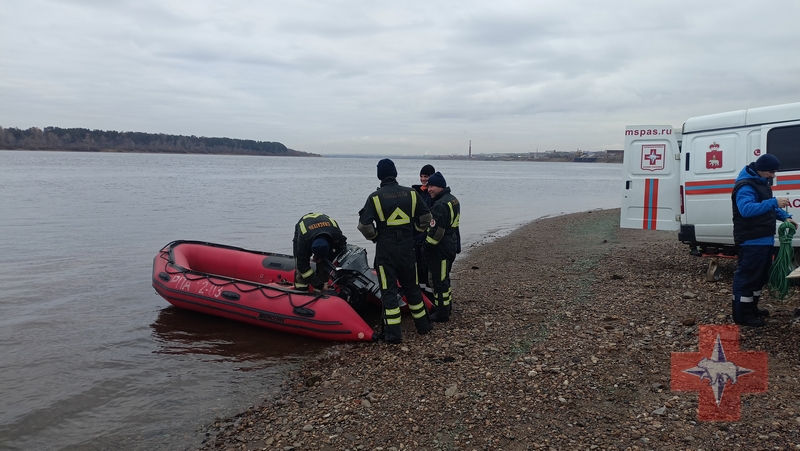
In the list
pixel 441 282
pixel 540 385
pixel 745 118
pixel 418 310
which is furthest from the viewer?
pixel 745 118

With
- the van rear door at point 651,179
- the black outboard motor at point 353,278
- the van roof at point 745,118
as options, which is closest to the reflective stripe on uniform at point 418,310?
the black outboard motor at point 353,278

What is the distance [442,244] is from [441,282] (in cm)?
41

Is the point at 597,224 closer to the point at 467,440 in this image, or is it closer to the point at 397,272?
the point at 397,272

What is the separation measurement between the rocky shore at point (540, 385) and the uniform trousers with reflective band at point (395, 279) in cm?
20

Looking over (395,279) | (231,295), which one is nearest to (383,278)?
(395,279)

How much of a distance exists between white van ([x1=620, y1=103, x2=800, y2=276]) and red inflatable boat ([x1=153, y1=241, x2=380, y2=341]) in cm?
417

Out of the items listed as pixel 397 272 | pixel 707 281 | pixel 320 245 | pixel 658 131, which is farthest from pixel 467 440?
pixel 658 131

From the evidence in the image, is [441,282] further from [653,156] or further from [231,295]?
[653,156]

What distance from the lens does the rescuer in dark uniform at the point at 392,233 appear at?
5.12 meters

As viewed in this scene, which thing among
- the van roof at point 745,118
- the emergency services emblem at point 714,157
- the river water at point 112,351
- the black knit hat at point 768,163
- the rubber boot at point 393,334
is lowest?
the river water at point 112,351

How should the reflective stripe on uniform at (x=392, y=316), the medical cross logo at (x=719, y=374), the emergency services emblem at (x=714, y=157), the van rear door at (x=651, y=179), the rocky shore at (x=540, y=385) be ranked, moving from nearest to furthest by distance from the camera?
the rocky shore at (x=540, y=385) < the medical cross logo at (x=719, y=374) < the reflective stripe on uniform at (x=392, y=316) < the emergency services emblem at (x=714, y=157) < the van rear door at (x=651, y=179)

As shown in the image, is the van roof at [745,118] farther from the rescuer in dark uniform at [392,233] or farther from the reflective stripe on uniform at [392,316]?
the reflective stripe on uniform at [392,316]

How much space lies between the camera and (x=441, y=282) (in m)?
5.76

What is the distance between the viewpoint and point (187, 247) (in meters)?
8.24
